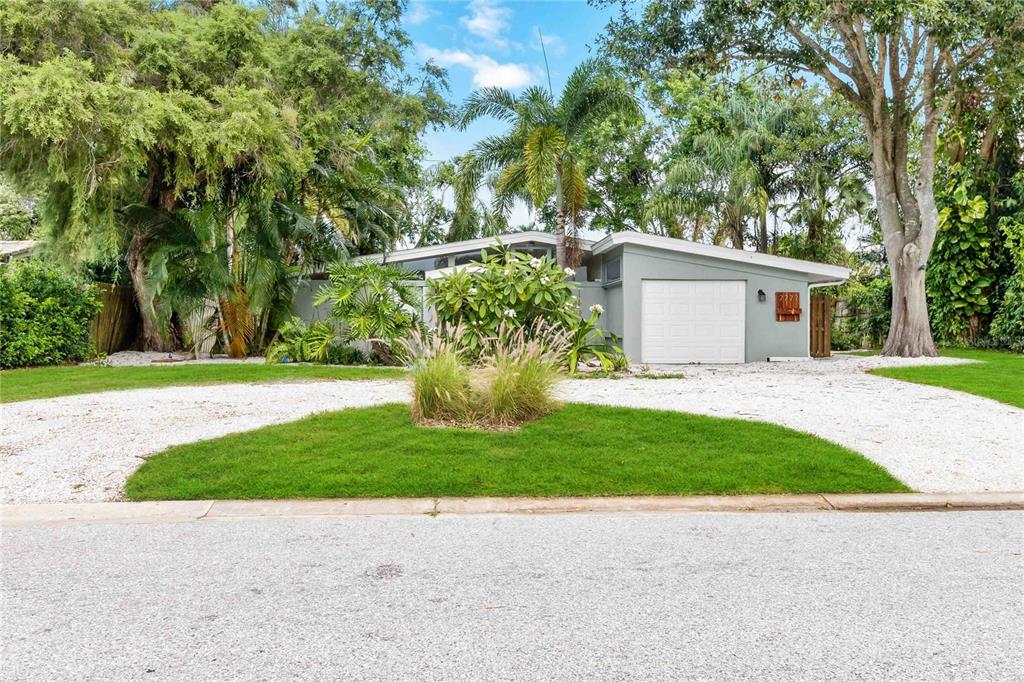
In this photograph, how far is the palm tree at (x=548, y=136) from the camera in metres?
15.4

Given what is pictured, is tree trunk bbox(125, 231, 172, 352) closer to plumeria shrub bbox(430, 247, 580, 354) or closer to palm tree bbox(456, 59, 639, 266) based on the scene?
palm tree bbox(456, 59, 639, 266)

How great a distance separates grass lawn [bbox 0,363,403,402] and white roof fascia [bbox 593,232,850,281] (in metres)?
6.21

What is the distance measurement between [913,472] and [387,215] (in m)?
14.7

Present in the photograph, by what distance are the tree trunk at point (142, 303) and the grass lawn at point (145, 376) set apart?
4.15m

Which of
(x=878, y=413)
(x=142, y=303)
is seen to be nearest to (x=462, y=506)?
(x=878, y=413)

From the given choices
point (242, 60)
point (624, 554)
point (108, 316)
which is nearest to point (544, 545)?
point (624, 554)

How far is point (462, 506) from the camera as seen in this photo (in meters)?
4.68

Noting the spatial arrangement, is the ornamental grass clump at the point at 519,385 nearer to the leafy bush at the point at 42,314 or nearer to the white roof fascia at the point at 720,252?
the white roof fascia at the point at 720,252

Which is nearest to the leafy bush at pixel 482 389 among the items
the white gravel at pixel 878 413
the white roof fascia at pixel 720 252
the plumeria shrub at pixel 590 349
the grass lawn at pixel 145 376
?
the white gravel at pixel 878 413

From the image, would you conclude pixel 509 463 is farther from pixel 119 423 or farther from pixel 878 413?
pixel 878 413

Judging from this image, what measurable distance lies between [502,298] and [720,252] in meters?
7.01

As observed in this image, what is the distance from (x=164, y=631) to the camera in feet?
9.21

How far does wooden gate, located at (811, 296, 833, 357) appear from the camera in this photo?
17859 mm

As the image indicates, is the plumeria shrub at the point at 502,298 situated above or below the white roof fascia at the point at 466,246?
below
